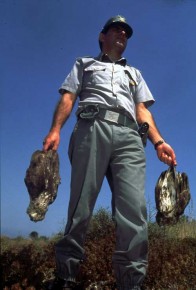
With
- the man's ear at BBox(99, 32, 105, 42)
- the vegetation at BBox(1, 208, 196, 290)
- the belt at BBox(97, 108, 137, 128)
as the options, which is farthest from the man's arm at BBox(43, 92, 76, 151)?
the vegetation at BBox(1, 208, 196, 290)

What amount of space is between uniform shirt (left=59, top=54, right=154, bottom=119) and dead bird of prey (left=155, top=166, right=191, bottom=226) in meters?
1.00

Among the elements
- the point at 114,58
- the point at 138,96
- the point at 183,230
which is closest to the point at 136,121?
the point at 138,96

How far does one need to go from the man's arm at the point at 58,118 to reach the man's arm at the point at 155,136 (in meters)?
0.85

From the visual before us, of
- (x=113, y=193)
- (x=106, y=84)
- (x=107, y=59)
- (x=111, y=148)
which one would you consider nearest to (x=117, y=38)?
(x=107, y=59)

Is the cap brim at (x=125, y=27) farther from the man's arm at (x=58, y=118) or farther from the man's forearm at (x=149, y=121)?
the man's arm at (x=58, y=118)

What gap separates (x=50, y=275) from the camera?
4.98 m

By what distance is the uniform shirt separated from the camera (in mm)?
4426

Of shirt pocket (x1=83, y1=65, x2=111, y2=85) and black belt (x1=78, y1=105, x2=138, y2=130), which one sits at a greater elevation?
shirt pocket (x1=83, y1=65, x2=111, y2=85)

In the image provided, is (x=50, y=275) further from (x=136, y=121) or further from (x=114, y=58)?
(x=114, y=58)

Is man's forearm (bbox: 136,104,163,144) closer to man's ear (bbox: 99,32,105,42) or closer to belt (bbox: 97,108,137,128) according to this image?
belt (bbox: 97,108,137,128)

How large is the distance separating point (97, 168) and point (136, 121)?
901 mm

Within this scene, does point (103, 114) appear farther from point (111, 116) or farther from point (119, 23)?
point (119, 23)

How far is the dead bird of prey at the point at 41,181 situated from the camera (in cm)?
412

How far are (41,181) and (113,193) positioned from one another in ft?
2.52
